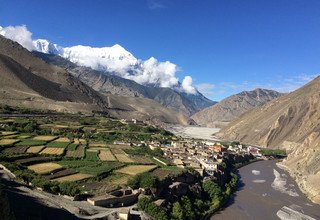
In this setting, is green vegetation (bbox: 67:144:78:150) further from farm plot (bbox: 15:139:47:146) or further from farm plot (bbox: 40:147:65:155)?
farm plot (bbox: 15:139:47:146)

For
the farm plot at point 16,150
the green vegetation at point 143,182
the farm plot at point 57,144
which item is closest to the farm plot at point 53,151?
the farm plot at point 57,144

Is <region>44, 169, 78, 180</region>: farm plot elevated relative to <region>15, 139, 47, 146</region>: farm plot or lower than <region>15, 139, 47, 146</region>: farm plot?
lower

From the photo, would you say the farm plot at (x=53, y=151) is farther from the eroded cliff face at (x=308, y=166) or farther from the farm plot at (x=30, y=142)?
the eroded cliff face at (x=308, y=166)

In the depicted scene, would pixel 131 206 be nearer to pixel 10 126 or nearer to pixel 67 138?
pixel 67 138

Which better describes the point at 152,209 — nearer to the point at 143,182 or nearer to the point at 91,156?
the point at 143,182

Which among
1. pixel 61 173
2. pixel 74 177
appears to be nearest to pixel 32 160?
pixel 61 173

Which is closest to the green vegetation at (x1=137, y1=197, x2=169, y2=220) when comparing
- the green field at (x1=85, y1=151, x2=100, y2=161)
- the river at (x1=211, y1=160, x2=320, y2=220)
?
the river at (x1=211, y1=160, x2=320, y2=220)
